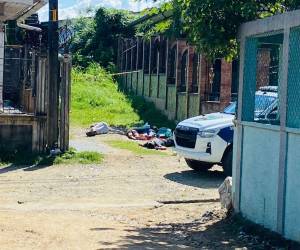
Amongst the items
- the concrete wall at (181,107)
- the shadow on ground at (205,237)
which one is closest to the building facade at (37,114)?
the shadow on ground at (205,237)

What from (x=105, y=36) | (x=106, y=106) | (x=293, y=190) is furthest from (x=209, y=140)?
(x=105, y=36)

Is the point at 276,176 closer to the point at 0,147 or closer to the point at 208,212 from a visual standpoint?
the point at 208,212

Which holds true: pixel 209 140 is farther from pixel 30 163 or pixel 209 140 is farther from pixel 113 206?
pixel 30 163

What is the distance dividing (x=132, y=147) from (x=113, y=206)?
7.96 m

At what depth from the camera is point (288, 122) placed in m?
7.65

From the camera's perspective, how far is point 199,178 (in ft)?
46.2

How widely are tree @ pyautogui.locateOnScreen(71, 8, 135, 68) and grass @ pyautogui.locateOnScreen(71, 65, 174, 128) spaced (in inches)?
172

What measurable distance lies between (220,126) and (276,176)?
19.6 ft

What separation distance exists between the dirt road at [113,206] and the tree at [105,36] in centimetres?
2498

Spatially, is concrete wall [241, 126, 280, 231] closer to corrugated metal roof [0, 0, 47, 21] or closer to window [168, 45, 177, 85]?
corrugated metal roof [0, 0, 47, 21]

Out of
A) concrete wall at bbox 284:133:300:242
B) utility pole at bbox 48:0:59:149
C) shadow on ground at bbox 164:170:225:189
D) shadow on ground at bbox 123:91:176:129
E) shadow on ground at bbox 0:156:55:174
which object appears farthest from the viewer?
shadow on ground at bbox 123:91:176:129

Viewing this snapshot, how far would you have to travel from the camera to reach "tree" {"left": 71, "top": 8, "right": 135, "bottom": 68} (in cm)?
4147

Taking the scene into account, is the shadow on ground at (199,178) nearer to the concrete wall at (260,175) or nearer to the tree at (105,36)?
the concrete wall at (260,175)

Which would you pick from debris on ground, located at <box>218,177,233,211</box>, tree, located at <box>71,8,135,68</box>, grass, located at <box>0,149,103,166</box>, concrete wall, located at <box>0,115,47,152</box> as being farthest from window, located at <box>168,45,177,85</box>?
debris on ground, located at <box>218,177,233,211</box>
